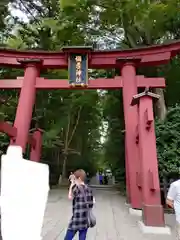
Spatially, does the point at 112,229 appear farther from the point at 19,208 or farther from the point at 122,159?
the point at 122,159

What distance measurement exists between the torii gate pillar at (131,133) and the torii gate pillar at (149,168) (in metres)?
1.68

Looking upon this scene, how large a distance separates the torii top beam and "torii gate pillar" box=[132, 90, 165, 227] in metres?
3.22

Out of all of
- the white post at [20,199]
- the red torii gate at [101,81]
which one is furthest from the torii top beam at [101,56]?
the white post at [20,199]

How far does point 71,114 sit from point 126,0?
34.5 feet

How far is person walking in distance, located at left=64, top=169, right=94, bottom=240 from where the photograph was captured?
4.77 metres

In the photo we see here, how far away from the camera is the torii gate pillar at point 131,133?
9.43 metres

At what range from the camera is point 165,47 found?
35.2 ft

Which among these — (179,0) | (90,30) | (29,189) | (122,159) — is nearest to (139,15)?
(179,0)

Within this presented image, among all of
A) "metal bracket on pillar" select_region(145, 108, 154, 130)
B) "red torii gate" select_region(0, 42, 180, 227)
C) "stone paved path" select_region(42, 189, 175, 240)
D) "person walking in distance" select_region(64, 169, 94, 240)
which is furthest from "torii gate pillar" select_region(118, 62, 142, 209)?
"person walking in distance" select_region(64, 169, 94, 240)

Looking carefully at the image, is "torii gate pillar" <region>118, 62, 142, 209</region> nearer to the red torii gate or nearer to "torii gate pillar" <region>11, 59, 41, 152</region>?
the red torii gate

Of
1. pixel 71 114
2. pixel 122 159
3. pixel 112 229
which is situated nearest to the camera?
pixel 112 229

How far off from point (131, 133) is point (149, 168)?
2426 mm

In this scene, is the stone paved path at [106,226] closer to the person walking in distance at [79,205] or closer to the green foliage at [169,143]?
the person walking in distance at [79,205]

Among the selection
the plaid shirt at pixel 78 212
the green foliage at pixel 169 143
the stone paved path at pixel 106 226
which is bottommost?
the stone paved path at pixel 106 226
